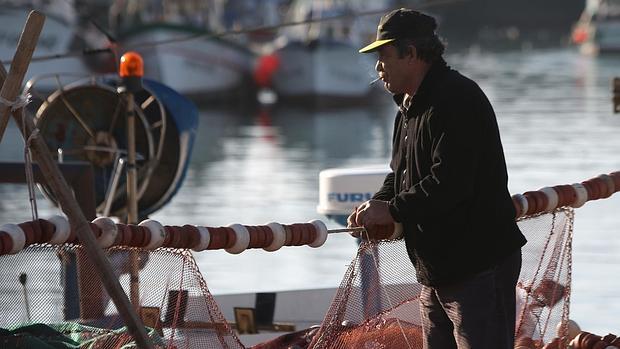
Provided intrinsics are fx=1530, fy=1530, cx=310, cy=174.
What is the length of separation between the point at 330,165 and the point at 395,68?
Answer: 17.1 meters

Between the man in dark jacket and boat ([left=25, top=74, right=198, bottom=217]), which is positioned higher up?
boat ([left=25, top=74, right=198, bottom=217])

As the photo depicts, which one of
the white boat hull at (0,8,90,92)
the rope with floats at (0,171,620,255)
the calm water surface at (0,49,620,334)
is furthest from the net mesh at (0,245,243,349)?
the white boat hull at (0,8,90,92)

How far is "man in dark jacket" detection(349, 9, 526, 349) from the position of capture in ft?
14.7

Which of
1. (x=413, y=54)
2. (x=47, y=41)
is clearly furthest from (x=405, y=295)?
(x=47, y=41)

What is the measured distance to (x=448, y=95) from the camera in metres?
4.49

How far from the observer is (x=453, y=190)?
4488mm

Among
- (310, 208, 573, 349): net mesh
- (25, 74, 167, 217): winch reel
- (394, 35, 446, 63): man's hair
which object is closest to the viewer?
(394, 35, 446, 63): man's hair

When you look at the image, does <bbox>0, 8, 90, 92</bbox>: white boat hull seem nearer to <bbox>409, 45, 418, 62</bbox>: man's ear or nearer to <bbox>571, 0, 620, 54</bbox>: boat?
<bbox>571, 0, 620, 54</bbox>: boat

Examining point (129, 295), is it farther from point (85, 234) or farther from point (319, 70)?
point (319, 70)

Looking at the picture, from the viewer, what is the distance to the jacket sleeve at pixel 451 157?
4465mm

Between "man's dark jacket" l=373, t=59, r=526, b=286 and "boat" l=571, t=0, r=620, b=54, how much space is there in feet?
174

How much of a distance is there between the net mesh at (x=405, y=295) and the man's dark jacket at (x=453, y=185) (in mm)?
660

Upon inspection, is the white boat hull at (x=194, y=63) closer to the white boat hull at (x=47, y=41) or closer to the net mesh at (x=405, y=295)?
the white boat hull at (x=47, y=41)

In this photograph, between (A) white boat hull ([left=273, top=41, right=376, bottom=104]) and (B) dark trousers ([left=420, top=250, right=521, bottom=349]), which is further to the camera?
(A) white boat hull ([left=273, top=41, right=376, bottom=104])
